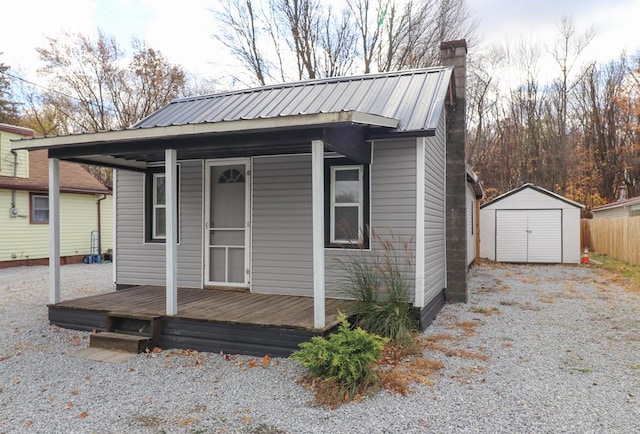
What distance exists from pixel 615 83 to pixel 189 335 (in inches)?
993

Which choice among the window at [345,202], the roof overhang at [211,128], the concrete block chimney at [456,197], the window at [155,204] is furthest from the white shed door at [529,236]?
the window at [155,204]

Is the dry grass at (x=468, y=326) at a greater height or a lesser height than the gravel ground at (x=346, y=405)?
Result: lesser

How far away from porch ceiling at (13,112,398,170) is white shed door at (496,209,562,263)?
10.4m

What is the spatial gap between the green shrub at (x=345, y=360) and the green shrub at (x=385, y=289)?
0.97 meters

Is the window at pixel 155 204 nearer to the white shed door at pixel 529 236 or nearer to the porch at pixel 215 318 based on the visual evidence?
the porch at pixel 215 318

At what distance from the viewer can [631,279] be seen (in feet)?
33.6

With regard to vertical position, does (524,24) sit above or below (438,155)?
above

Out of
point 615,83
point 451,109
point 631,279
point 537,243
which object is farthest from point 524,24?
point 451,109

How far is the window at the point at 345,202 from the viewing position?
585 centimetres

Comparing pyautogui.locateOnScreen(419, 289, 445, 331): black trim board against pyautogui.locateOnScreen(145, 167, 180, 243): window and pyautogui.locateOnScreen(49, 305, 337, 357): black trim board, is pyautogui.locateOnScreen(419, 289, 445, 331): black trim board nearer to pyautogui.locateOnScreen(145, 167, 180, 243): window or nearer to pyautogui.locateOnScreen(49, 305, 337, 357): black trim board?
pyautogui.locateOnScreen(49, 305, 337, 357): black trim board

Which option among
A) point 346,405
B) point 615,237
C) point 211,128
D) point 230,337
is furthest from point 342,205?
point 615,237

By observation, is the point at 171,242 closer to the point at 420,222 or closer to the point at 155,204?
the point at 155,204

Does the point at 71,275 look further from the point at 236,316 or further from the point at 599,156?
the point at 599,156

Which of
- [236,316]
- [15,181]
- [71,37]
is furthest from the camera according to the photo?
[71,37]
